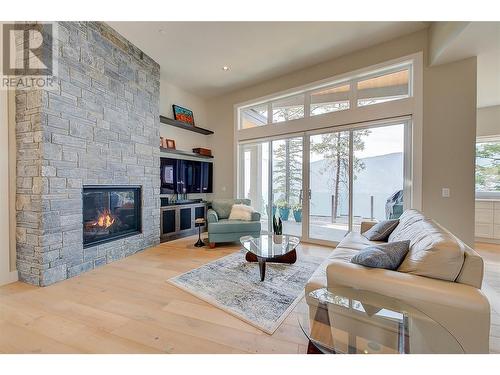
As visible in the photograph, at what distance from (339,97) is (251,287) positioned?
3511 millimetres

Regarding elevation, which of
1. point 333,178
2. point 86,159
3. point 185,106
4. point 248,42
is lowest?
point 333,178

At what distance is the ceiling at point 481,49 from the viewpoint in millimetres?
2367

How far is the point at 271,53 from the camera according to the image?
372cm

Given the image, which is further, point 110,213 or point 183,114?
point 183,114

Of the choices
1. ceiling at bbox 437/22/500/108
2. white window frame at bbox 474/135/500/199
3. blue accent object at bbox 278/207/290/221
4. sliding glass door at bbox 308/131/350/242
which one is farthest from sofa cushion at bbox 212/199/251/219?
white window frame at bbox 474/135/500/199

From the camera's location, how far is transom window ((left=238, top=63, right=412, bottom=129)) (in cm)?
354

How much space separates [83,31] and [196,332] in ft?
12.2

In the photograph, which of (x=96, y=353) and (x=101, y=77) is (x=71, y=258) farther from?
(x=101, y=77)

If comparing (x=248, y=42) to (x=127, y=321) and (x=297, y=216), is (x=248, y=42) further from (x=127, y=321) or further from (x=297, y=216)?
(x=127, y=321)

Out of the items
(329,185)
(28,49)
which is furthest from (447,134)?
(28,49)

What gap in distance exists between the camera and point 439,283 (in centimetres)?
130

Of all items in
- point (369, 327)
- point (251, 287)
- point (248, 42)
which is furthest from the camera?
point (248, 42)

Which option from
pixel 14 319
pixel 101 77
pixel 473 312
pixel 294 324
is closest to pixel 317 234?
pixel 294 324

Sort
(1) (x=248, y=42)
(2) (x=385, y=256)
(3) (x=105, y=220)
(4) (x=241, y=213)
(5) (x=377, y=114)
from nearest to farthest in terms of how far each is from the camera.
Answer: (2) (x=385, y=256)
(3) (x=105, y=220)
(1) (x=248, y=42)
(5) (x=377, y=114)
(4) (x=241, y=213)
